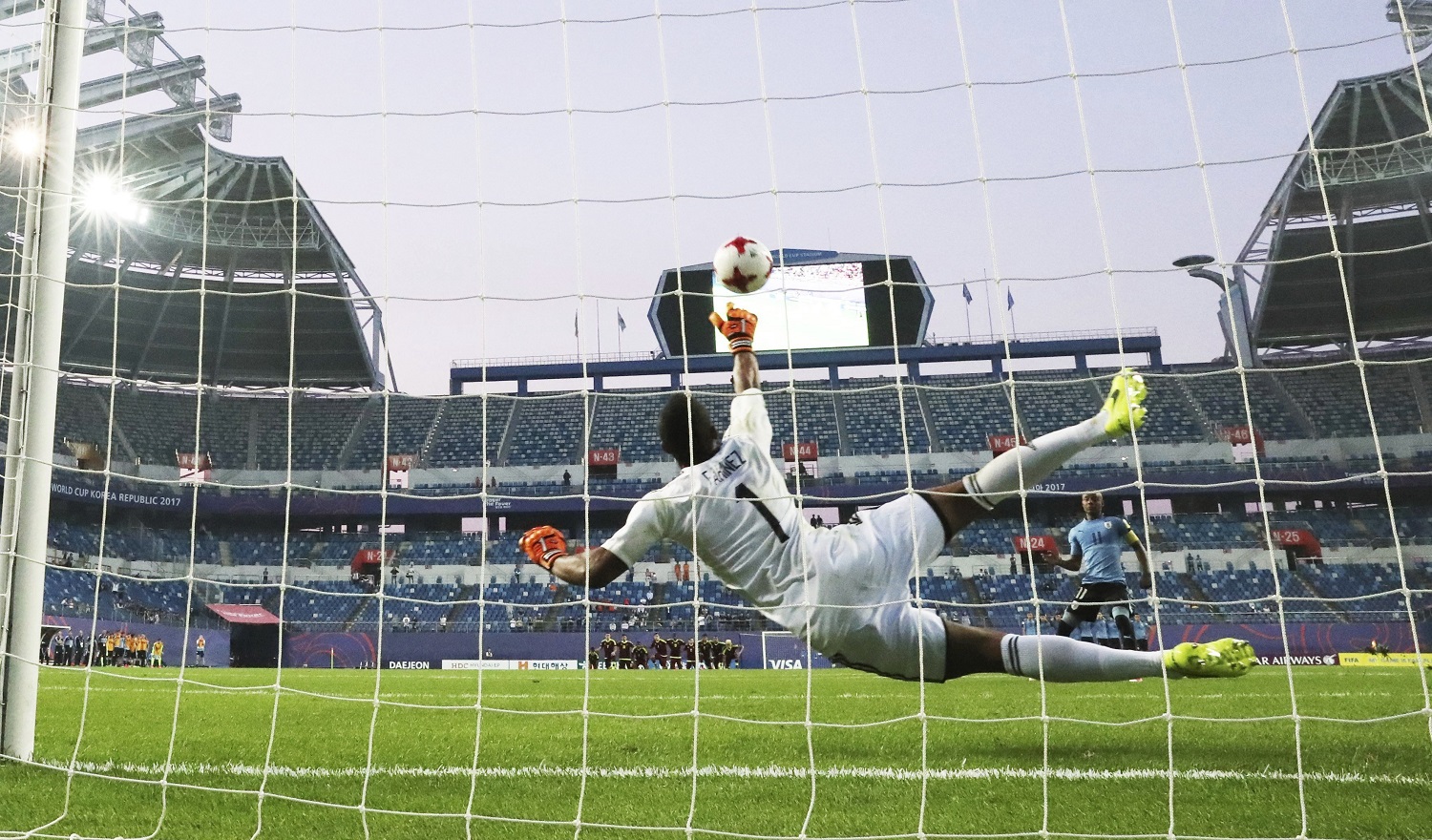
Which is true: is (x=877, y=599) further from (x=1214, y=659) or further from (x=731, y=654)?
(x=731, y=654)

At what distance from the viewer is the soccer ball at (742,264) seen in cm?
462

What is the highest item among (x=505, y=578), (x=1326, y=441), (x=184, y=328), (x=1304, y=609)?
(x=184, y=328)

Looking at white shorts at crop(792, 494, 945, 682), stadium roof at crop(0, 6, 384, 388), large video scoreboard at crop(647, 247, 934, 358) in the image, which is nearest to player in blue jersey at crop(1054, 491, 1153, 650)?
white shorts at crop(792, 494, 945, 682)

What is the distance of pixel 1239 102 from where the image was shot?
4.97m

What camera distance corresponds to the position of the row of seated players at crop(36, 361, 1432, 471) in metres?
28.8

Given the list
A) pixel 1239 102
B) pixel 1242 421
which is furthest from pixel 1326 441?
pixel 1239 102

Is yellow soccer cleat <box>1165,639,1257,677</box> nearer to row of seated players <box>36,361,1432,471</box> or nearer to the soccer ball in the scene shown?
the soccer ball

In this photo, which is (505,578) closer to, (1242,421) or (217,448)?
(217,448)

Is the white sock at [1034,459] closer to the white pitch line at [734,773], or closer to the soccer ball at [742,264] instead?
the white pitch line at [734,773]

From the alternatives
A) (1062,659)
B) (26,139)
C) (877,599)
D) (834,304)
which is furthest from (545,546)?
(834,304)

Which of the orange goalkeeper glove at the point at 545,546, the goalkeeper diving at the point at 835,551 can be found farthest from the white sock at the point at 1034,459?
the orange goalkeeper glove at the point at 545,546

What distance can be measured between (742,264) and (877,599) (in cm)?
160

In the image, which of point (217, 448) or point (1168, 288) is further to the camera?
point (217, 448)

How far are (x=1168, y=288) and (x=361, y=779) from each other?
5861mm
